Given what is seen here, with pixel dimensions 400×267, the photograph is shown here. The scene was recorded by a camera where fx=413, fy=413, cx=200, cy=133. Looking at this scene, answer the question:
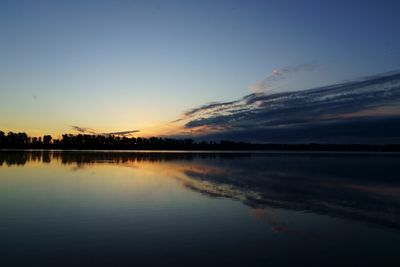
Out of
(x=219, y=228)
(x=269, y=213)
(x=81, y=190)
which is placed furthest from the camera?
(x=81, y=190)

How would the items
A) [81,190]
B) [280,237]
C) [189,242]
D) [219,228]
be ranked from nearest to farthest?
[189,242], [280,237], [219,228], [81,190]

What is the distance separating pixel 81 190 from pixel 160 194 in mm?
4416

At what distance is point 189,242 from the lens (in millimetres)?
10664

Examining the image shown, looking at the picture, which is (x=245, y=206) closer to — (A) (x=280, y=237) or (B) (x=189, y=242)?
(A) (x=280, y=237)

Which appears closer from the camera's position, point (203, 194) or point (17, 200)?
point (17, 200)

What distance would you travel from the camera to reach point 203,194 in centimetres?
2016

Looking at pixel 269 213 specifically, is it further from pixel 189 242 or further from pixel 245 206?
pixel 189 242

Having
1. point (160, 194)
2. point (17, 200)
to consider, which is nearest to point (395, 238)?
point (160, 194)

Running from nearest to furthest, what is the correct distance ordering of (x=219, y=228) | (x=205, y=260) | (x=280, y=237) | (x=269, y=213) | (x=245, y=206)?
(x=205, y=260)
(x=280, y=237)
(x=219, y=228)
(x=269, y=213)
(x=245, y=206)

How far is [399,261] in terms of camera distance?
931 cm

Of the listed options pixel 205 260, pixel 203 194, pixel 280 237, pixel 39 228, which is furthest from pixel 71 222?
pixel 203 194

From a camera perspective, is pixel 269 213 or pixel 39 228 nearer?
pixel 39 228

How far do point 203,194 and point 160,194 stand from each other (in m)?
2.09

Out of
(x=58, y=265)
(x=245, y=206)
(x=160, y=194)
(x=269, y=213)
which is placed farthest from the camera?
(x=160, y=194)
